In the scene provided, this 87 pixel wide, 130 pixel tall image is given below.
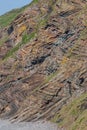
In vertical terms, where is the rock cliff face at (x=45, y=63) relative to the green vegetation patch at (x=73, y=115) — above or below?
above

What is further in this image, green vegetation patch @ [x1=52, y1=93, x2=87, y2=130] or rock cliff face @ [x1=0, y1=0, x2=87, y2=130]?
rock cliff face @ [x1=0, y1=0, x2=87, y2=130]

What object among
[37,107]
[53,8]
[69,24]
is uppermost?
[53,8]

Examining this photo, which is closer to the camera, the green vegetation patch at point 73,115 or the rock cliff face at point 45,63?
the green vegetation patch at point 73,115

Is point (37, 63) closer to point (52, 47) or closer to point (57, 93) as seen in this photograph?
point (52, 47)

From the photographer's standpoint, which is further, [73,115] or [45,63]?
[45,63]

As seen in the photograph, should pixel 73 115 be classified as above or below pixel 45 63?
below

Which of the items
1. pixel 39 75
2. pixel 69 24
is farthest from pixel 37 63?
pixel 69 24

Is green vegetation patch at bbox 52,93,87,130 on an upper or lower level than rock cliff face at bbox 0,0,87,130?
lower

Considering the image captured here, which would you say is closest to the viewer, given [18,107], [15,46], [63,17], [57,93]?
[57,93]
